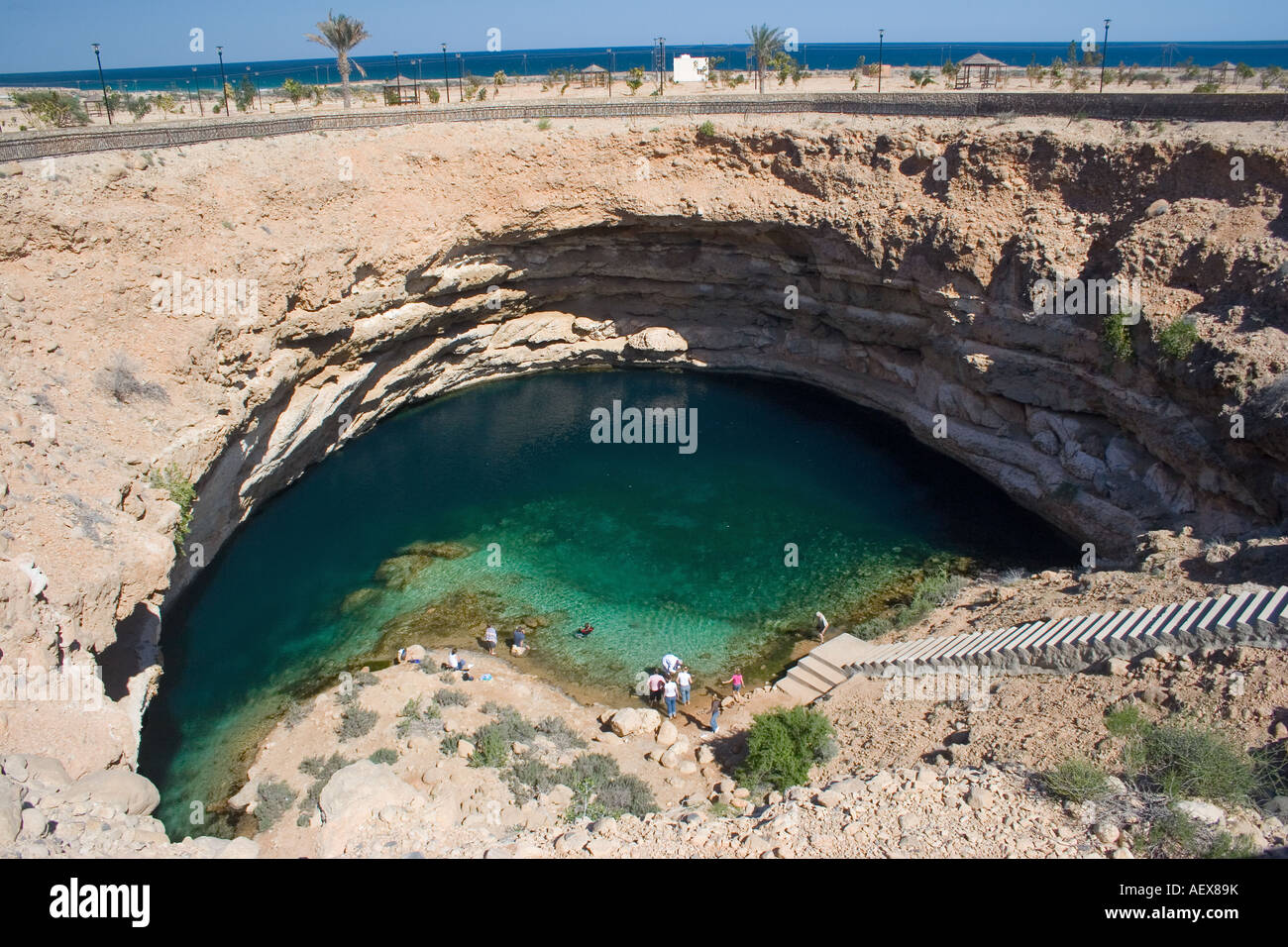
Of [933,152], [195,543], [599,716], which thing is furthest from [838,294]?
[195,543]

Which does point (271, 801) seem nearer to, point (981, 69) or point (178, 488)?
point (178, 488)

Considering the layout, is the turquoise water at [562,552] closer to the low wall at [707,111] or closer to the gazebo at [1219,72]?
the low wall at [707,111]

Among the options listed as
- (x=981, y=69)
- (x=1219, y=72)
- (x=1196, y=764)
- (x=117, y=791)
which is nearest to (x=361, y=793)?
(x=117, y=791)

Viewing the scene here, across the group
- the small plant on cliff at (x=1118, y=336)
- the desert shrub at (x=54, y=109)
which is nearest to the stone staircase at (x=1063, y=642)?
the small plant on cliff at (x=1118, y=336)

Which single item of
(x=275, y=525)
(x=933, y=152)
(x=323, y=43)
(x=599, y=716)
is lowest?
(x=599, y=716)

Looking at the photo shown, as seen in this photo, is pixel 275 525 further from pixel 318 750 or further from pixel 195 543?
pixel 318 750
